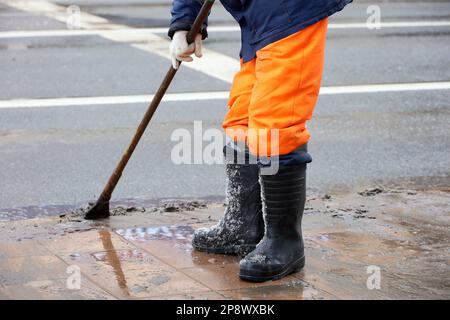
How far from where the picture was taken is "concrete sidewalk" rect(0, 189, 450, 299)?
4.23 meters

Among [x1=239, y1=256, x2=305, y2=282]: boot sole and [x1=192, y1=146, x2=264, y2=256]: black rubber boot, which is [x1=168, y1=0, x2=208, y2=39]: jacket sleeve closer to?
[x1=192, y1=146, x2=264, y2=256]: black rubber boot

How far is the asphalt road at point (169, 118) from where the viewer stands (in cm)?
652

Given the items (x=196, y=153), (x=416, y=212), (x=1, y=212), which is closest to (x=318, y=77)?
(x=416, y=212)

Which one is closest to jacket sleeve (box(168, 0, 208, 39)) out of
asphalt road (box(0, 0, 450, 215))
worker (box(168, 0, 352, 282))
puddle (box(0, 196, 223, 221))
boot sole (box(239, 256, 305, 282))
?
worker (box(168, 0, 352, 282))

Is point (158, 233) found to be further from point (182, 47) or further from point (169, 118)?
point (169, 118)

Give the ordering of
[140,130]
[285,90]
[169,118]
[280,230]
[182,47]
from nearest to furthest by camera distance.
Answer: [285,90], [280,230], [182,47], [140,130], [169,118]

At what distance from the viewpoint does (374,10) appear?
13.6m

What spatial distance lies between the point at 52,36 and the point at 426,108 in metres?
4.64

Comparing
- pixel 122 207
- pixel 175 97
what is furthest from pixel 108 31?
pixel 122 207

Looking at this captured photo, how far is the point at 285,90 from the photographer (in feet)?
14.1

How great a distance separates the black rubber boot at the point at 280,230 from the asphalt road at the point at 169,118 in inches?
67.1

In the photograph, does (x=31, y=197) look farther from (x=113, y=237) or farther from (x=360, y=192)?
(x=360, y=192)

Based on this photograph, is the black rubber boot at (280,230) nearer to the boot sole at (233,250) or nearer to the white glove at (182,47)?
the boot sole at (233,250)

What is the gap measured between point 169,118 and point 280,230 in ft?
11.9
